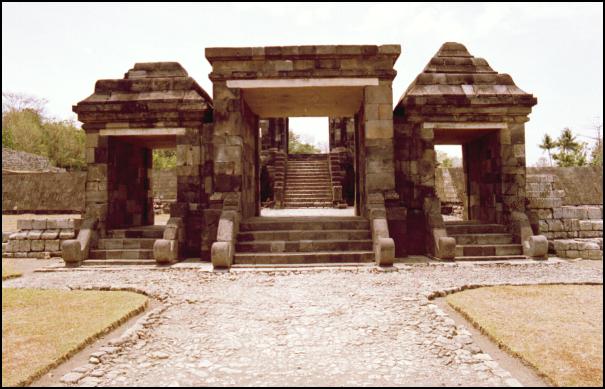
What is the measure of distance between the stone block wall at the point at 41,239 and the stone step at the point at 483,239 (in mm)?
9875

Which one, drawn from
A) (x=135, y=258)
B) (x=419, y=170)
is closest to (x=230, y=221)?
(x=135, y=258)

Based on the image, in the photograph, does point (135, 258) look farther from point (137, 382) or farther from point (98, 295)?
point (137, 382)

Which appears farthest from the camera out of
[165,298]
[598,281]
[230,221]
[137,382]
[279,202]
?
[279,202]

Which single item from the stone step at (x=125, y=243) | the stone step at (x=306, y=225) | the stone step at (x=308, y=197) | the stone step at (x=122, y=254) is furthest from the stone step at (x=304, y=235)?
the stone step at (x=308, y=197)

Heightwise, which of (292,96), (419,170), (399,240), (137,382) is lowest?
(137,382)

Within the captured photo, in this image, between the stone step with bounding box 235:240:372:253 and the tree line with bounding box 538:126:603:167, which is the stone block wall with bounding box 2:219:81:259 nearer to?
the stone step with bounding box 235:240:372:253

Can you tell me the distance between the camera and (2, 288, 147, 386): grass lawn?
3680 mm

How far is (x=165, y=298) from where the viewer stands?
6180 millimetres

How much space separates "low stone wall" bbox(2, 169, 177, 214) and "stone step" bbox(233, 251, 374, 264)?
1483 centimetres

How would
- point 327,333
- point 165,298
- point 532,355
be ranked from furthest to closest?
point 165,298
point 327,333
point 532,355

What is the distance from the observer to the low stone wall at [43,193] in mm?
20469

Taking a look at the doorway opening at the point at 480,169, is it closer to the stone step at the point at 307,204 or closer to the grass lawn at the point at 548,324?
the grass lawn at the point at 548,324

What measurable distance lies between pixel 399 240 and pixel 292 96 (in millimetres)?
4719

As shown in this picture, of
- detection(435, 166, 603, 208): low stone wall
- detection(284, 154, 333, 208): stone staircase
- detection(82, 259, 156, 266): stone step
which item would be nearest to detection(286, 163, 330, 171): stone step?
detection(284, 154, 333, 208): stone staircase
